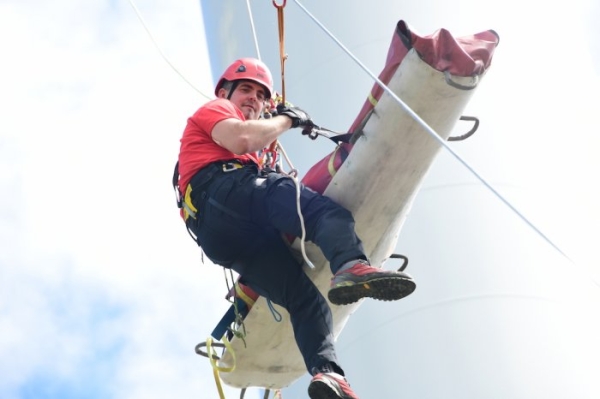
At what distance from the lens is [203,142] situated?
5.97m

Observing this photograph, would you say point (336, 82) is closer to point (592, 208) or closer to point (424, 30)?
point (424, 30)

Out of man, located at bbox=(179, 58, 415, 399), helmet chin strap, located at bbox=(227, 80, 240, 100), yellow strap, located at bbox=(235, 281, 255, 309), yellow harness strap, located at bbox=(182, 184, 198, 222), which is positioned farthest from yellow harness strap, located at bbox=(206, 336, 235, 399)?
helmet chin strap, located at bbox=(227, 80, 240, 100)

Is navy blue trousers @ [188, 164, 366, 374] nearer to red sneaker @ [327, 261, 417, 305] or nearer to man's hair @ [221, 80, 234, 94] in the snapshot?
red sneaker @ [327, 261, 417, 305]

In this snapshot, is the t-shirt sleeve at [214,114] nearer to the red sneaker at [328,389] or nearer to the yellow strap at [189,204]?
the yellow strap at [189,204]

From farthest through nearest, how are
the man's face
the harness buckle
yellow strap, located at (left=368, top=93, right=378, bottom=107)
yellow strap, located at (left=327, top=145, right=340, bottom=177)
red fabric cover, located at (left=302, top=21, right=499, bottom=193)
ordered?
the man's face, yellow strap, located at (left=327, top=145, right=340, bottom=177), the harness buckle, yellow strap, located at (left=368, top=93, right=378, bottom=107), red fabric cover, located at (left=302, top=21, right=499, bottom=193)

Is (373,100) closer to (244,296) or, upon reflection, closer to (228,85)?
(228,85)

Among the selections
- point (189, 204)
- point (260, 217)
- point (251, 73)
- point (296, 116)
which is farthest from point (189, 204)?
point (251, 73)

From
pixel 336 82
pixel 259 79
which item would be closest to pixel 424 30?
pixel 336 82

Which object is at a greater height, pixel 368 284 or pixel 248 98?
pixel 248 98

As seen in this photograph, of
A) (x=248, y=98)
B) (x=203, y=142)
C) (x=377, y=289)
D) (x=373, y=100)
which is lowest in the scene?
(x=377, y=289)

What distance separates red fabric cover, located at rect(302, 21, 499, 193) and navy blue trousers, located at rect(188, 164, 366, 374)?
52cm

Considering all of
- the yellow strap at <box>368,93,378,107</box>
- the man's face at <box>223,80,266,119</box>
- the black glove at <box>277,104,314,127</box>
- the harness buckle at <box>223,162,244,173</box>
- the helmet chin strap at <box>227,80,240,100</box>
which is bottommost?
the harness buckle at <box>223,162,244,173</box>

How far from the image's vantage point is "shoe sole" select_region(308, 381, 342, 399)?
200 inches

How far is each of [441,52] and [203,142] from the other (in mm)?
1292
